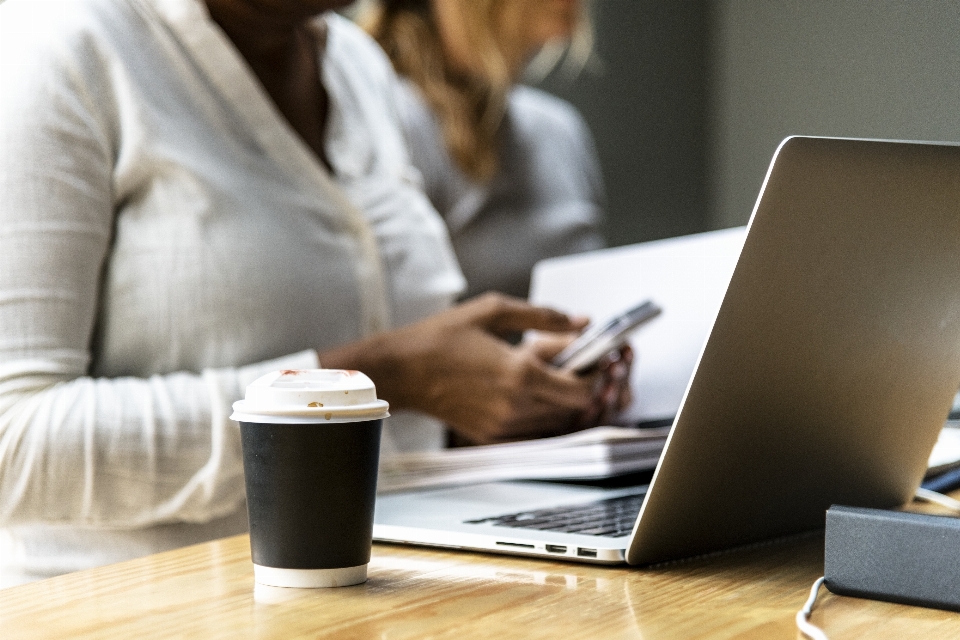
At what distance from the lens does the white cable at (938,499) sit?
741 mm

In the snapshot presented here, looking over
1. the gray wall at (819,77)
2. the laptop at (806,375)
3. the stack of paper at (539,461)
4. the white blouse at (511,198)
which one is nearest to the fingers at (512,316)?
the stack of paper at (539,461)

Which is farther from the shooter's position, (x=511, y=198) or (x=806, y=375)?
(x=511, y=198)

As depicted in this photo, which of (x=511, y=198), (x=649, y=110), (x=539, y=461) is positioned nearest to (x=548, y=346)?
(x=539, y=461)

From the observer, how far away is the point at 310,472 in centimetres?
50

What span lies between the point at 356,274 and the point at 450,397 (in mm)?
189

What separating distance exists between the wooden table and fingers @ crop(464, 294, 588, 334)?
14.0 inches

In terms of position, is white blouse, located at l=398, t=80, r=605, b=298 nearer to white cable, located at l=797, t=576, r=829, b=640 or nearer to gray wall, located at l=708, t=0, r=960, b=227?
white cable, located at l=797, t=576, r=829, b=640

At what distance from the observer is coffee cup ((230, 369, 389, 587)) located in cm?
49

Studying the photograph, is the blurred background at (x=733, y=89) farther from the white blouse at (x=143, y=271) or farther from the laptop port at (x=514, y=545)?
the laptop port at (x=514, y=545)

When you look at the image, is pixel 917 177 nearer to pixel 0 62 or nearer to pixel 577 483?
pixel 577 483

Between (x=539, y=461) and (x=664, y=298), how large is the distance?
0.89 feet

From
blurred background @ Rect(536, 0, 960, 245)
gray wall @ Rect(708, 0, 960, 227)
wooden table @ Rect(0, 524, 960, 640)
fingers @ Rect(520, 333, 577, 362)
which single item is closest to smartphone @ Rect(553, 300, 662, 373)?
fingers @ Rect(520, 333, 577, 362)

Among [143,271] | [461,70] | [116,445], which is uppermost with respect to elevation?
[461,70]

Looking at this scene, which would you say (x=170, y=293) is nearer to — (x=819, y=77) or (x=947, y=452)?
(x=947, y=452)
